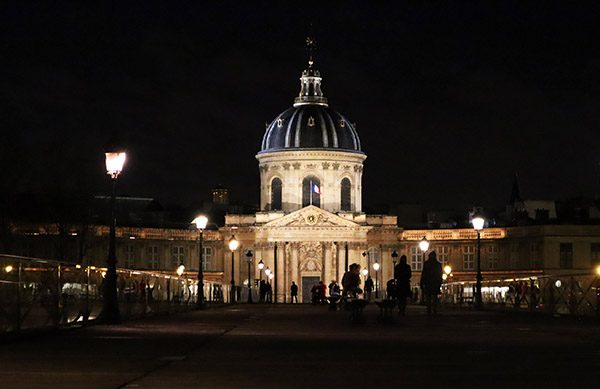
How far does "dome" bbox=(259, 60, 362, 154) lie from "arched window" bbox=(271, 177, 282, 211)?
10.4 feet

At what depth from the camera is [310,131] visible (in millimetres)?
132000

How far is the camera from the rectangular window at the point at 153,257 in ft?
411

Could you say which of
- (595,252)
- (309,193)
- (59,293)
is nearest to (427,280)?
(59,293)

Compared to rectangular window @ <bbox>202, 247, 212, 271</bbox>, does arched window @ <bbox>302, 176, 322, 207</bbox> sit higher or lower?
higher

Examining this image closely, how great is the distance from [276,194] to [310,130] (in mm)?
7079

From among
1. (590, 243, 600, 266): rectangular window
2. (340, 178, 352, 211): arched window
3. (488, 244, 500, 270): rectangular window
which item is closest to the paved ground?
(590, 243, 600, 266): rectangular window

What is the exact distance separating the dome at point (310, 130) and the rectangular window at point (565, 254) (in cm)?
2454

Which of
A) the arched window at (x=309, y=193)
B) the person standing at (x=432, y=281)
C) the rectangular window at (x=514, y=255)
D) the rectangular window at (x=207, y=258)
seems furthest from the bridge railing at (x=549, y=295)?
the arched window at (x=309, y=193)

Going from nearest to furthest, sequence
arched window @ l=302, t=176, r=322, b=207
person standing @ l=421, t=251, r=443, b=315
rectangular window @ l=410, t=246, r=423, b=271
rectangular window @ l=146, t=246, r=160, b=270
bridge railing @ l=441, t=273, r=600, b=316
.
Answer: bridge railing @ l=441, t=273, r=600, b=316
person standing @ l=421, t=251, r=443, b=315
rectangular window @ l=146, t=246, r=160, b=270
rectangular window @ l=410, t=246, r=423, b=271
arched window @ l=302, t=176, r=322, b=207

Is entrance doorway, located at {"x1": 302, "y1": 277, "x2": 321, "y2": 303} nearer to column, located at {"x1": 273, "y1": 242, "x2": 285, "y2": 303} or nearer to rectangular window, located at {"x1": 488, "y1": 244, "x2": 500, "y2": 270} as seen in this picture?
column, located at {"x1": 273, "y1": 242, "x2": 285, "y2": 303}

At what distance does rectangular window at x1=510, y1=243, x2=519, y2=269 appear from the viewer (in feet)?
401

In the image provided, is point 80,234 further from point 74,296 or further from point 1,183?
point 74,296

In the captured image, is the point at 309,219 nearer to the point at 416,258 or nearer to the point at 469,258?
the point at 416,258

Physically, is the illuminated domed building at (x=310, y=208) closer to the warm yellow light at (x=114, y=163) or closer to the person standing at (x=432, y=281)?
the person standing at (x=432, y=281)
